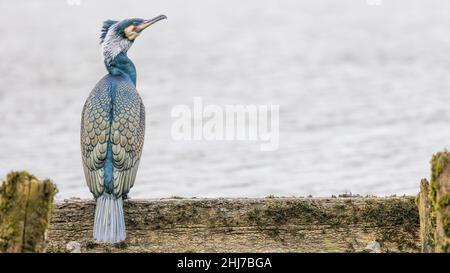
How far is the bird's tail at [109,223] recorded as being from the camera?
25.5ft

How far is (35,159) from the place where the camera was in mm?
16125

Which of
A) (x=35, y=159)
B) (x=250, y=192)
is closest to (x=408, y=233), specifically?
(x=250, y=192)

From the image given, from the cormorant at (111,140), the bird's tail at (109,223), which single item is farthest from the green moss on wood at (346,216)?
the cormorant at (111,140)

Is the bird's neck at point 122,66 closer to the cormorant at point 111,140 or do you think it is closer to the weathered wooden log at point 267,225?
the cormorant at point 111,140

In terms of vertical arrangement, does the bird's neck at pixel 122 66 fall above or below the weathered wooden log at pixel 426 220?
above

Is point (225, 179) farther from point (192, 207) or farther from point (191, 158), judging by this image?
point (192, 207)

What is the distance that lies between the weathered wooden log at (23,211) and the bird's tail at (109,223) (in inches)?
43.6

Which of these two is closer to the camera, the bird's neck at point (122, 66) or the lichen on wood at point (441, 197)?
the lichen on wood at point (441, 197)

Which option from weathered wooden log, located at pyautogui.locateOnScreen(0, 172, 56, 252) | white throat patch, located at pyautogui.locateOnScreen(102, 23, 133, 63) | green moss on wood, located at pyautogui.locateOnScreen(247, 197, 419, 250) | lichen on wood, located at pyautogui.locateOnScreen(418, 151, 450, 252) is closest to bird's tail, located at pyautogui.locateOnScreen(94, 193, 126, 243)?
green moss on wood, located at pyautogui.locateOnScreen(247, 197, 419, 250)

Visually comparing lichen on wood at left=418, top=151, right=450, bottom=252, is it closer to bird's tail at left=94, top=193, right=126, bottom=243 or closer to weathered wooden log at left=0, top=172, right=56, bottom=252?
bird's tail at left=94, top=193, right=126, bottom=243

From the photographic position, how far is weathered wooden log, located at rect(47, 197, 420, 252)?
7.90 metres

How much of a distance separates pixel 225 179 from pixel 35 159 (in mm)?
2710

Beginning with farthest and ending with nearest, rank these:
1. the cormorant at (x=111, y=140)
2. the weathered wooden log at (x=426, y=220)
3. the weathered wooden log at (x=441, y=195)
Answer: the cormorant at (x=111, y=140), the weathered wooden log at (x=426, y=220), the weathered wooden log at (x=441, y=195)

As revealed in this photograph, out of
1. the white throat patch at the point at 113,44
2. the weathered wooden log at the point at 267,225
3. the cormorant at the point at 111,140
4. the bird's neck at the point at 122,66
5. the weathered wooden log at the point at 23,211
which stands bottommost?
the weathered wooden log at the point at 23,211
